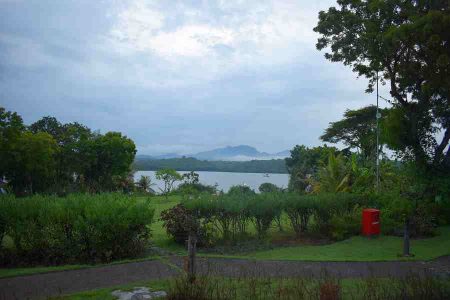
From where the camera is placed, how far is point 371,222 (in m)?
13.8

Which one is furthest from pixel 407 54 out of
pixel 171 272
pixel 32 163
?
pixel 32 163

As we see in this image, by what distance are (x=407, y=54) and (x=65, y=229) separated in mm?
10967

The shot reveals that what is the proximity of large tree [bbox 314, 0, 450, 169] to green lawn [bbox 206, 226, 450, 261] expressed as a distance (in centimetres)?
286

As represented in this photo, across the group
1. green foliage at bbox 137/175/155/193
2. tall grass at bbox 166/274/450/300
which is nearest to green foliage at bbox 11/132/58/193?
green foliage at bbox 137/175/155/193

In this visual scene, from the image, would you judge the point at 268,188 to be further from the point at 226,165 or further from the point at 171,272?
the point at 226,165

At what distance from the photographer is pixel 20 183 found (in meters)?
33.4

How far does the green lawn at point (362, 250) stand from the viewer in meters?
11.0

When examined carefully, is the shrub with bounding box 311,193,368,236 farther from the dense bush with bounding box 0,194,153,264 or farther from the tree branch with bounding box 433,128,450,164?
the dense bush with bounding box 0,194,153,264

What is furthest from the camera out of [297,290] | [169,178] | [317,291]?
[169,178]

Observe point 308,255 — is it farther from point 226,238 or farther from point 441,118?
point 441,118

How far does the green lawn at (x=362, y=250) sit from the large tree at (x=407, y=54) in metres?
2.86

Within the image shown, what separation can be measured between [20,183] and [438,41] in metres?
31.1

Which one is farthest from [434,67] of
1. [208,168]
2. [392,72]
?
[208,168]

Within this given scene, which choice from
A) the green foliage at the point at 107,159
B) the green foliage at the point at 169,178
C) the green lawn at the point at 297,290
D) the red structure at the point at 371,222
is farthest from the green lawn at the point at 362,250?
the green foliage at the point at 107,159
